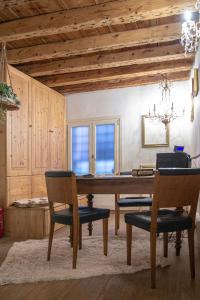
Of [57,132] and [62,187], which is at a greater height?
[57,132]

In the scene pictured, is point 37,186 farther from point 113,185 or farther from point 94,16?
point 94,16

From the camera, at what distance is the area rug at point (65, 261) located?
2.26 meters

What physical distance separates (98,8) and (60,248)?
8.68 feet

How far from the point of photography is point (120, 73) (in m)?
5.03

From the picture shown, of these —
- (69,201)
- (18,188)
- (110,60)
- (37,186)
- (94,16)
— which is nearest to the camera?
(69,201)

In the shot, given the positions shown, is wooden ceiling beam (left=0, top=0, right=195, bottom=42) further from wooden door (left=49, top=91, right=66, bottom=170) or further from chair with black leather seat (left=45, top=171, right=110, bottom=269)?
wooden door (left=49, top=91, right=66, bottom=170)

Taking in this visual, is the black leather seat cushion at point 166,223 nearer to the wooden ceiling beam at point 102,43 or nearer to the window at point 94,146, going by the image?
the wooden ceiling beam at point 102,43

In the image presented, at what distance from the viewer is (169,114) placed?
16.2 feet

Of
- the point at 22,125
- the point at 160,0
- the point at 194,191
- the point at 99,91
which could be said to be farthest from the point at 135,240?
the point at 99,91

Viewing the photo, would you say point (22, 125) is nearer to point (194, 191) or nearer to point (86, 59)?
point (86, 59)

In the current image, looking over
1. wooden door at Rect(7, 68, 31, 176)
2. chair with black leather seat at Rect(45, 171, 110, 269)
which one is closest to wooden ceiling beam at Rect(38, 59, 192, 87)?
wooden door at Rect(7, 68, 31, 176)

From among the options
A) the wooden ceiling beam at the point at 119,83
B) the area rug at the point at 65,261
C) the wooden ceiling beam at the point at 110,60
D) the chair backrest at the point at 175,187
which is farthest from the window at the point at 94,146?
the chair backrest at the point at 175,187

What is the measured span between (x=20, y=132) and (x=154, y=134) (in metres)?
2.63

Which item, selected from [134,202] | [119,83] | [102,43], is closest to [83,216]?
[134,202]
